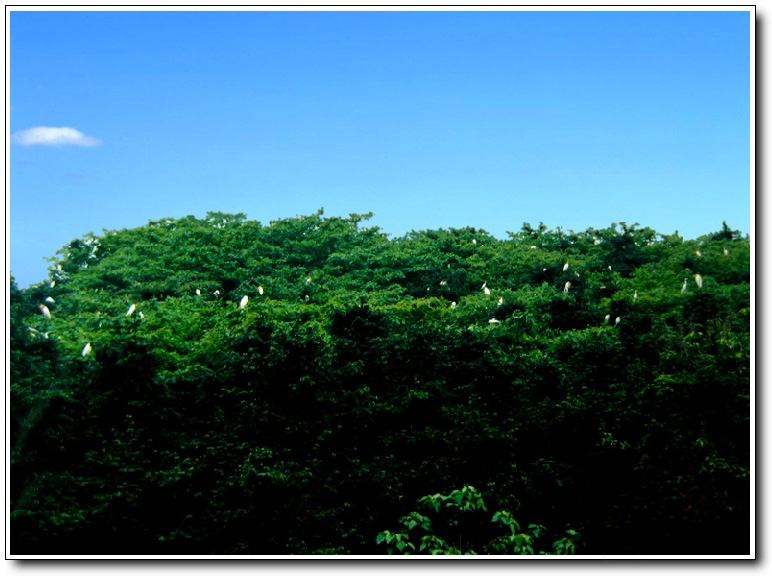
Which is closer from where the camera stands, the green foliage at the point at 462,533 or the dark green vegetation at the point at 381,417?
the green foliage at the point at 462,533

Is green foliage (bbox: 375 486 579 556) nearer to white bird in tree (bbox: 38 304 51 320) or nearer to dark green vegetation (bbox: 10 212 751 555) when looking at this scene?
dark green vegetation (bbox: 10 212 751 555)

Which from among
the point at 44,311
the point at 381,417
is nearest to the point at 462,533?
the point at 381,417

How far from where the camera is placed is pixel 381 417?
515cm

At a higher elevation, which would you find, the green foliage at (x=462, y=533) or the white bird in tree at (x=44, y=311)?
the white bird in tree at (x=44, y=311)

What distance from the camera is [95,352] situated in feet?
15.6

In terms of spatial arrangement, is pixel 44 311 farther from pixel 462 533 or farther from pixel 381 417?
pixel 462 533

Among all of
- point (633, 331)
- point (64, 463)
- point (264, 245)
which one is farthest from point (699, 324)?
point (64, 463)

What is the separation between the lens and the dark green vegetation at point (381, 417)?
461 centimetres

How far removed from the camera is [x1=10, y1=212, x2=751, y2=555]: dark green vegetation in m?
4.61

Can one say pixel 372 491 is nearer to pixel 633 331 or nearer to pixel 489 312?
pixel 489 312

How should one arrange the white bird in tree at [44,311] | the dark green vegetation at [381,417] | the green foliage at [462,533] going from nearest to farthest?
the green foliage at [462,533], the dark green vegetation at [381,417], the white bird in tree at [44,311]

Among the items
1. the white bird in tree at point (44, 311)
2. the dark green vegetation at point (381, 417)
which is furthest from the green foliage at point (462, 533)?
the white bird in tree at point (44, 311)

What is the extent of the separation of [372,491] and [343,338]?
925 millimetres

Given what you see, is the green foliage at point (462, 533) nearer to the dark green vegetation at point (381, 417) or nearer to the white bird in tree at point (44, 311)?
the dark green vegetation at point (381, 417)
